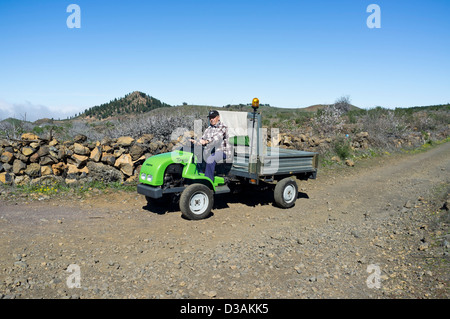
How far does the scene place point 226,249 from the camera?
493 cm

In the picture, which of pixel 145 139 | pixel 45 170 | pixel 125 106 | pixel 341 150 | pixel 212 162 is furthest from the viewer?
pixel 125 106

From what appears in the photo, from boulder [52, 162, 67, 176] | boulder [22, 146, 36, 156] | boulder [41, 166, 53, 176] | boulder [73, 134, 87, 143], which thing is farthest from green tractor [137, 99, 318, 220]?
boulder [22, 146, 36, 156]

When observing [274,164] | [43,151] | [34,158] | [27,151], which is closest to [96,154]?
[43,151]

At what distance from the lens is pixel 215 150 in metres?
6.77

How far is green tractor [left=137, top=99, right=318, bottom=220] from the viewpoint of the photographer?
6.24m

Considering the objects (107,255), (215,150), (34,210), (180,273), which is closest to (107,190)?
(34,210)

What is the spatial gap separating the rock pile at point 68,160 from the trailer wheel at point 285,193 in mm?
3820

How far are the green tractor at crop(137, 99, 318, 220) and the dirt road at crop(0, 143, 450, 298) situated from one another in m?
0.42

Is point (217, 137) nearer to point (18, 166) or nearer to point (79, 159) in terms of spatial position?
point (79, 159)

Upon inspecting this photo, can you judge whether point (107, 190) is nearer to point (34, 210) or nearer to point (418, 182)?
point (34, 210)

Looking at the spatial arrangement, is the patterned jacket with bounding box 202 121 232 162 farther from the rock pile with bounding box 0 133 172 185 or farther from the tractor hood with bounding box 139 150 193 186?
the rock pile with bounding box 0 133 172 185

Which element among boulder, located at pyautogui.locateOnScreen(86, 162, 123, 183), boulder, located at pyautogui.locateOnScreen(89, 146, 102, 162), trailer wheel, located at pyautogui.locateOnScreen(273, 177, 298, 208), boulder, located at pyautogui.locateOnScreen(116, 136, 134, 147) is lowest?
trailer wheel, located at pyautogui.locateOnScreen(273, 177, 298, 208)

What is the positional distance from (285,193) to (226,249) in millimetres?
3001

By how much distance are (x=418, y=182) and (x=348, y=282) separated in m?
7.82
